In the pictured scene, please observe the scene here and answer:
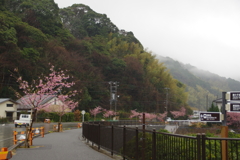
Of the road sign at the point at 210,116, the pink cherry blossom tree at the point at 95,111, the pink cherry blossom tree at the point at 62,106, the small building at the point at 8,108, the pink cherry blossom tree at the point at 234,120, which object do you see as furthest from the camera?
the pink cherry blossom tree at the point at 95,111

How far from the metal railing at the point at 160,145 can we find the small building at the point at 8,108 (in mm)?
48860

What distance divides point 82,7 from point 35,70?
81005mm

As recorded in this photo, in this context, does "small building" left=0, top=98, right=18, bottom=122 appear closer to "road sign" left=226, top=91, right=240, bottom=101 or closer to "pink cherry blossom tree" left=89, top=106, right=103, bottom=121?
"pink cherry blossom tree" left=89, top=106, right=103, bottom=121

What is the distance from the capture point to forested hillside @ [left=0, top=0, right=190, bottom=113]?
64562 mm

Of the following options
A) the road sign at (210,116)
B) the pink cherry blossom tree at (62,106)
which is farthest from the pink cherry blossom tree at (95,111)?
the road sign at (210,116)

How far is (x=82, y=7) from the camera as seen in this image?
140m

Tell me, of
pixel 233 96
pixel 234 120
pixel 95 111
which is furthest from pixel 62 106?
pixel 233 96

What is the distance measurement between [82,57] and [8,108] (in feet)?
99.6

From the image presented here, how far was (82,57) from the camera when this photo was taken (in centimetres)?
8688

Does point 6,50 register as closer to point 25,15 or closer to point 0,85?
point 0,85

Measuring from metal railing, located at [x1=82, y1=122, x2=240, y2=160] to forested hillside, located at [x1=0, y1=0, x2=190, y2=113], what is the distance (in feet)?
168

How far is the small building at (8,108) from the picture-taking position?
5978cm

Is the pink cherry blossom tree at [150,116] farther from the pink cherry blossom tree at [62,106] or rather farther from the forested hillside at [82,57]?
the pink cherry blossom tree at [62,106]

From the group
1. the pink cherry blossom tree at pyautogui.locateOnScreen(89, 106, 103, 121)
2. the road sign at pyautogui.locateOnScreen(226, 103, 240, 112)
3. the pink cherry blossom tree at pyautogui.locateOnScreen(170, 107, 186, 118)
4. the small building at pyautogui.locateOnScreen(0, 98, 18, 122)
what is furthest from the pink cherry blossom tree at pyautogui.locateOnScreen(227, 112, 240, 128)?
the pink cherry blossom tree at pyautogui.locateOnScreen(170, 107, 186, 118)
